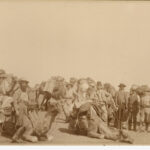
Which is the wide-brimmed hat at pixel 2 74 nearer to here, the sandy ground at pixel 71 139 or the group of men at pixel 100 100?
the group of men at pixel 100 100

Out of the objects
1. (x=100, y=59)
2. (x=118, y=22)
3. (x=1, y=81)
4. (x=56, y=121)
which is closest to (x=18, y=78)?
(x=1, y=81)

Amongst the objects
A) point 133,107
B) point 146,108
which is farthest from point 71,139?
point 146,108

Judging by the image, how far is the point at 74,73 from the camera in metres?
7.62

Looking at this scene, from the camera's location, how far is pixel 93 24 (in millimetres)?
7738

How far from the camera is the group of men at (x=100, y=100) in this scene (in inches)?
295

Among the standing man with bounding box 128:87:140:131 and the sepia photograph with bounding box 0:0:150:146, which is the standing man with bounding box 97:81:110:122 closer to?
the sepia photograph with bounding box 0:0:150:146

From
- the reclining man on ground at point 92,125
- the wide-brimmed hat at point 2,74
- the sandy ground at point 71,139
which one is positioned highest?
the wide-brimmed hat at point 2,74

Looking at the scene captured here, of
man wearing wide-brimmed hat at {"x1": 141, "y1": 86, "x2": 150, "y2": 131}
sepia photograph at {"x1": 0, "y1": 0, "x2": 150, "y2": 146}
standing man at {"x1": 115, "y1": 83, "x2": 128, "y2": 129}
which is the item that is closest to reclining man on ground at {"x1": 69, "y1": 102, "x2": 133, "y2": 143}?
sepia photograph at {"x1": 0, "y1": 0, "x2": 150, "y2": 146}

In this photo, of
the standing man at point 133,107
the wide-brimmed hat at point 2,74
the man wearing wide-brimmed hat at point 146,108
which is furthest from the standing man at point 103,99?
the wide-brimmed hat at point 2,74

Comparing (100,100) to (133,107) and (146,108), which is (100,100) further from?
(146,108)

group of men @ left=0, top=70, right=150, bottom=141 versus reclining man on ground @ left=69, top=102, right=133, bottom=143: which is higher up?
group of men @ left=0, top=70, right=150, bottom=141

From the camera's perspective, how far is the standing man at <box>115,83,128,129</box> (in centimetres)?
751

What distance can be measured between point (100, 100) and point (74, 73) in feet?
2.10

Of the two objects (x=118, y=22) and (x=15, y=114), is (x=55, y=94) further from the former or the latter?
(x=118, y=22)
